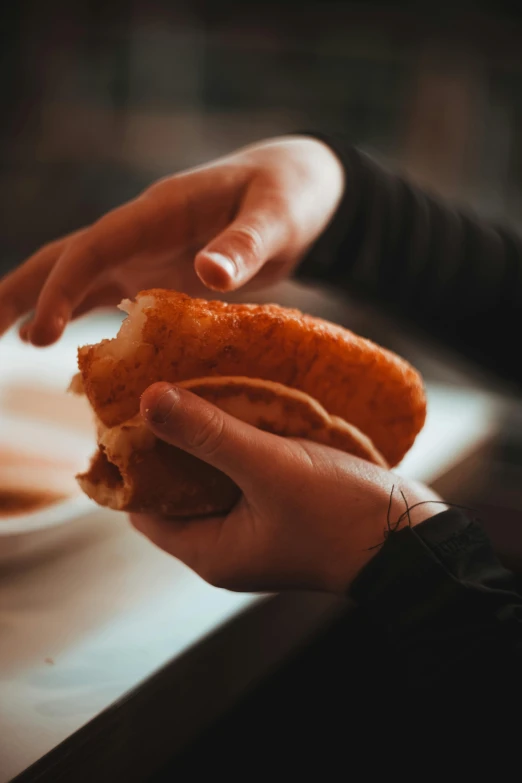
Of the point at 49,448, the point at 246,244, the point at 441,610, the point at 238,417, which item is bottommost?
the point at 49,448

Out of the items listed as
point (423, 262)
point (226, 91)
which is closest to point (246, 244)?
point (423, 262)

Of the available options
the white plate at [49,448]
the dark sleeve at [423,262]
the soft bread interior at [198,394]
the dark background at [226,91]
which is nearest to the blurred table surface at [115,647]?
the white plate at [49,448]

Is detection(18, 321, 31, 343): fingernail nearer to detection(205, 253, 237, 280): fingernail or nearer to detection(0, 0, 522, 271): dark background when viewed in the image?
detection(0, 0, 522, 271): dark background

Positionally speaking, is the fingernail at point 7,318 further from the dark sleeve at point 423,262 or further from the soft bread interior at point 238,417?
the dark sleeve at point 423,262

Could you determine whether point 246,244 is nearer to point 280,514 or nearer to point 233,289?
point 233,289

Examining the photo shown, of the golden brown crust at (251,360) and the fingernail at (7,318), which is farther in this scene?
the fingernail at (7,318)
